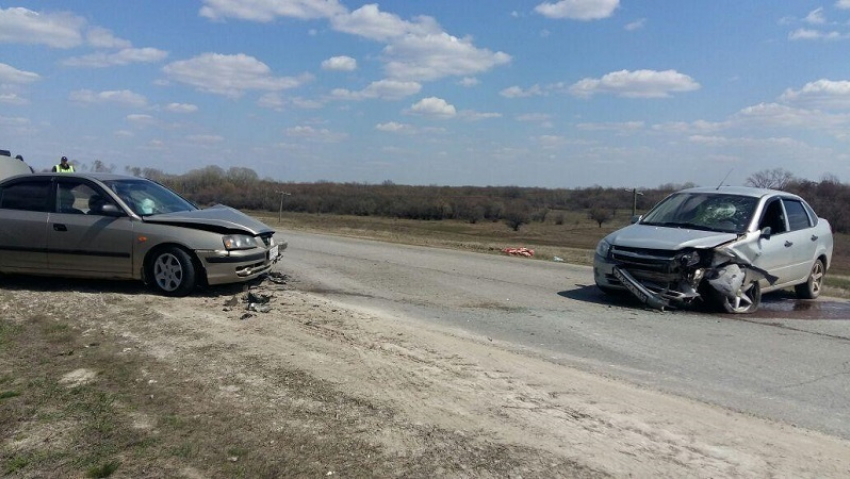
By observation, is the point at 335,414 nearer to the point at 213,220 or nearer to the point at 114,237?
the point at 213,220

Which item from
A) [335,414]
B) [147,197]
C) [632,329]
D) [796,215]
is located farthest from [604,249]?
[147,197]

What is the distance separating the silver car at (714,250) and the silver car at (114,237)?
16.6 feet

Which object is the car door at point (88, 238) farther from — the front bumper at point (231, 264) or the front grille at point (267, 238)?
the front grille at point (267, 238)

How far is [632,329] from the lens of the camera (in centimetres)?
780

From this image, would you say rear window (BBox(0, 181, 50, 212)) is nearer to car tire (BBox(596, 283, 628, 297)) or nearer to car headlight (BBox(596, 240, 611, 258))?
car headlight (BBox(596, 240, 611, 258))

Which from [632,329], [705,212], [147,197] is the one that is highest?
[705,212]

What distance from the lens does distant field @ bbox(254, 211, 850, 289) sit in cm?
2011

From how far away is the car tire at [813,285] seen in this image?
1088cm

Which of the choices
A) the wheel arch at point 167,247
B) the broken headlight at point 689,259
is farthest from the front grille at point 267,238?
the broken headlight at point 689,259

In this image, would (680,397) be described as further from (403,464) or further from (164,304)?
(164,304)

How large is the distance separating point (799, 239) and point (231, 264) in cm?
854

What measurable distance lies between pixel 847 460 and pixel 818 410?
1.11 m

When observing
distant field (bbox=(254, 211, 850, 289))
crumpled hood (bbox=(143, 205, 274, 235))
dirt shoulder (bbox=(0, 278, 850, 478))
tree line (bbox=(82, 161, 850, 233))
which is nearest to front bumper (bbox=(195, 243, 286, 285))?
crumpled hood (bbox=(143, 205, 274, 235))

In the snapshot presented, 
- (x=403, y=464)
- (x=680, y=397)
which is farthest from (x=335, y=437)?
(x=680, y=397)
